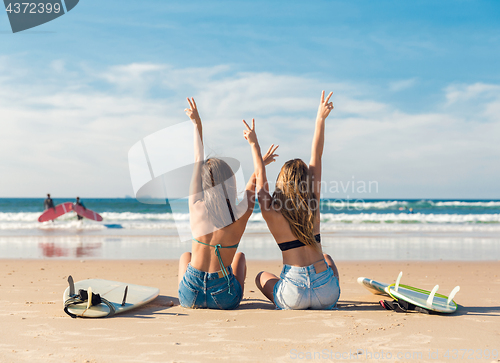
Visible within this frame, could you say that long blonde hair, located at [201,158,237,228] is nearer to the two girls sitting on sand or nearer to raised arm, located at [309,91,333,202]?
the two girls sitting on sand

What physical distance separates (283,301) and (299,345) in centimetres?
81

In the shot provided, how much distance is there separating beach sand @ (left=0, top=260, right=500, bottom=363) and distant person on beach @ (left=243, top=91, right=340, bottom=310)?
0.18 meters

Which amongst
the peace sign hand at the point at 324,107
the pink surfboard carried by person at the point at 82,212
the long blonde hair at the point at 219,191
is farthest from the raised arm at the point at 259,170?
the pink surfboard carried by person at the point at 82,212

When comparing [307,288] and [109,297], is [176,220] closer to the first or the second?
[109,297]

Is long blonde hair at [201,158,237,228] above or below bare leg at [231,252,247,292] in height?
above

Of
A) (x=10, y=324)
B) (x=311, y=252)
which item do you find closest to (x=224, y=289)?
(x=311, y=252)

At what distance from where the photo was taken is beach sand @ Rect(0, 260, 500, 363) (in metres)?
2.55

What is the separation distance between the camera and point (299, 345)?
2.73 meters

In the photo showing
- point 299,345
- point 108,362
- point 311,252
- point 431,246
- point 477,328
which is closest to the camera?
point 108,362

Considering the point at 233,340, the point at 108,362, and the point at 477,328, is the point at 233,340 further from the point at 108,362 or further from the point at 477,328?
the point at 477,328

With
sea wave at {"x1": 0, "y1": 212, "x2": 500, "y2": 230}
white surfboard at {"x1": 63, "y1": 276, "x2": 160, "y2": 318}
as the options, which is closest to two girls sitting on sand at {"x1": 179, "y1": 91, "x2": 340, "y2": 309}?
white surfboard at {"x1": 63, "y1": 276, "x2": 160, "y2": 318}

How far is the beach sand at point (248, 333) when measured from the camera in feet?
8.38

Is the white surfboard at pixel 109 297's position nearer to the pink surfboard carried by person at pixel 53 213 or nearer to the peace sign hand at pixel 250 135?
the peace sign hand at pixel 250 135

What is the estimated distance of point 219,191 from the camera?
3283 mm
